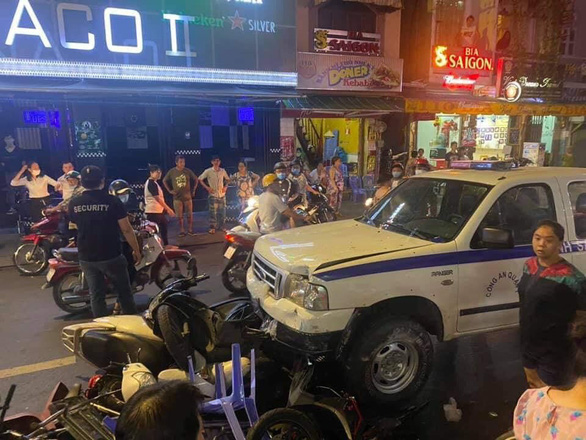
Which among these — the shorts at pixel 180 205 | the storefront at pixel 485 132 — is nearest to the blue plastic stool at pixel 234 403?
the shorts at pixel 180 205

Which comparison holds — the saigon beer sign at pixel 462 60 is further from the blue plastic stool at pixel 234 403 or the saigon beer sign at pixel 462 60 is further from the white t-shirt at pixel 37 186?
the blue plastic stool at pixel 234 403

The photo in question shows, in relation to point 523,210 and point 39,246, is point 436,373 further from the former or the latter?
point 39,246

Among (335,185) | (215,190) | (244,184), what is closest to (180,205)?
(215,190)

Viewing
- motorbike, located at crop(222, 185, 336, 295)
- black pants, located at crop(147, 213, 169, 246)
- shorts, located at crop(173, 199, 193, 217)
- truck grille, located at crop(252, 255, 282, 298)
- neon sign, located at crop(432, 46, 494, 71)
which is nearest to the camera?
truck grille, located at crop(252, 255, 282, 298)

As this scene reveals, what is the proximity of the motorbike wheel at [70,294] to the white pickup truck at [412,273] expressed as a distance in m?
2.68

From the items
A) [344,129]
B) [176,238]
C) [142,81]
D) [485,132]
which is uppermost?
[142,81]

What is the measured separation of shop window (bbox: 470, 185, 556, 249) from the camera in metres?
4.29

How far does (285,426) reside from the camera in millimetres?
3025

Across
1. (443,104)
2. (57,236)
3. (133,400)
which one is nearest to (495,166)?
(133,400)

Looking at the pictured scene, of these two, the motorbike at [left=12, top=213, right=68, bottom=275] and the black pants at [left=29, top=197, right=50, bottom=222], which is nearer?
the motorbike at [left=12, top=213, right=68, bottom=275]

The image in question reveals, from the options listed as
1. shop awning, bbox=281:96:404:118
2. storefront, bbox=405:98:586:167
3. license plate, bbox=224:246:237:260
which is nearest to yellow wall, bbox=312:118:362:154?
storefront, bbox=405:98:586:167

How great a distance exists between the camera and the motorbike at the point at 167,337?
3.52m

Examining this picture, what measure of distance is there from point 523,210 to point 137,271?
489 centimetres

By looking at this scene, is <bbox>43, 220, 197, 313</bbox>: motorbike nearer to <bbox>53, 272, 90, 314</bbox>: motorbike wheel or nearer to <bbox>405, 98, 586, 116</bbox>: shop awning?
<bbox>53, 272, 90, 314</bbox>: motorbike wheel
